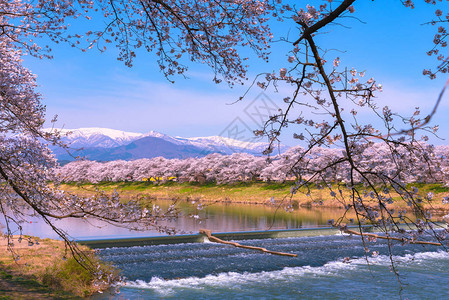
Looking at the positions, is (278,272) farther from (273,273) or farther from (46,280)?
(46,280)

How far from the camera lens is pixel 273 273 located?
1224 cm

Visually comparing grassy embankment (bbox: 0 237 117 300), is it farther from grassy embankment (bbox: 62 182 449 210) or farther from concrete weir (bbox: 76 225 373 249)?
grassy embankment (bbox: 62 182 449 210)

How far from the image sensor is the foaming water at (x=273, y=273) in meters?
10.4

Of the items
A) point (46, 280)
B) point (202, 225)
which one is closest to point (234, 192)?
point (202, 225)

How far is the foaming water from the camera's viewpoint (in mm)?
10414

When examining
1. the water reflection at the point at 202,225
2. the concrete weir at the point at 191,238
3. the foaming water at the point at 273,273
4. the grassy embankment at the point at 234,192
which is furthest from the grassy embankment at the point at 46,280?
the grassy embankment at the point at 234,192

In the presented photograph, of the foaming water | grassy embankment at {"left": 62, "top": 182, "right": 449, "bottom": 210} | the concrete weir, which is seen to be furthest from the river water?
grassy embankment at {"left": 62, "top": 182, "right": 449, "bottom": 210}

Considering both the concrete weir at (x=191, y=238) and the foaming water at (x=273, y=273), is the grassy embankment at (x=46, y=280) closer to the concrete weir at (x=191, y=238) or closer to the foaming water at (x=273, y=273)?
the foaming water at (x=273, y=273)

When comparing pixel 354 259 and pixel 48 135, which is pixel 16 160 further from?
pixel 354 259

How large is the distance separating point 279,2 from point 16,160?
19.6ft

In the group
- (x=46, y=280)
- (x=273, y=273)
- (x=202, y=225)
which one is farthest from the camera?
(x=202, y=225)

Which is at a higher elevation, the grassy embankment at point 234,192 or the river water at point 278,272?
the grassy embankment at point 234,192

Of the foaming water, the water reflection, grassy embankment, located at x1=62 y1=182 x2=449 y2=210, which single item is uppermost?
grassy embankment, located at x1=62 y1=182 x2=449 y2=210

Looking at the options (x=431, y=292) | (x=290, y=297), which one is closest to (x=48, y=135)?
(x=290, y=297)
